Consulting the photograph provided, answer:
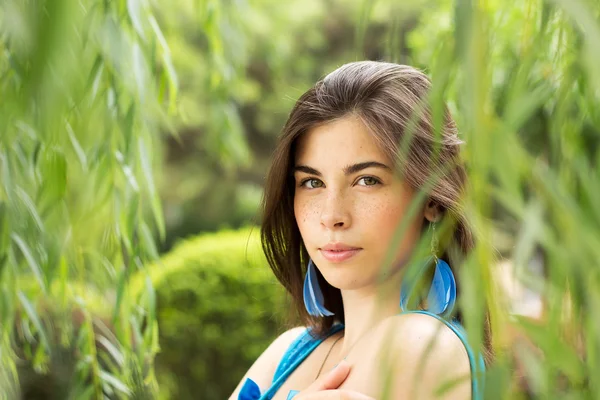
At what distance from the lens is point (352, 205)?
55.6 inches

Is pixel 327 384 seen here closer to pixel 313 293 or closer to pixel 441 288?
pixel 441 288

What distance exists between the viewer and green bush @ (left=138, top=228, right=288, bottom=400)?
159 inches

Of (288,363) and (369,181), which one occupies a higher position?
(369,181)

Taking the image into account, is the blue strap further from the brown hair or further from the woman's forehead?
the woman's forehead

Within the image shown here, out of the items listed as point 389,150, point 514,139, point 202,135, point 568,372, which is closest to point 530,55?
point 514,139

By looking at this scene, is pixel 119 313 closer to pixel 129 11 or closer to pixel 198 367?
pixel 129 11

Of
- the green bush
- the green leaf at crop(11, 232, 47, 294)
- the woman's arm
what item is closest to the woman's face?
the woman's arm

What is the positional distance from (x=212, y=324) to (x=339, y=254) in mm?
2724

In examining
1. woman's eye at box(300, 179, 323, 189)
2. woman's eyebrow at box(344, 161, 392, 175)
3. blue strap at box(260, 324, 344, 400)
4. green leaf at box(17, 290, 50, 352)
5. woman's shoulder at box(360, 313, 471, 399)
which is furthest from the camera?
green leaf at box(17, 290, 50, 352)

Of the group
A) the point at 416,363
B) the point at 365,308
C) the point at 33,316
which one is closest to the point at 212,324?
the point at 33,316

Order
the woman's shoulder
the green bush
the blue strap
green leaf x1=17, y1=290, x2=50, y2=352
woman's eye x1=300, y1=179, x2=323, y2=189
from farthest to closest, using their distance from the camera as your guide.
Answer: the green bush
green leaf x1=17, y1=290, x2=50, y2=352
the blue strap
woman's eye x1=300, y1=179, x2=323, y2=189
the woman's shoulder

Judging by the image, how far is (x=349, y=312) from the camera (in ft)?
5.18

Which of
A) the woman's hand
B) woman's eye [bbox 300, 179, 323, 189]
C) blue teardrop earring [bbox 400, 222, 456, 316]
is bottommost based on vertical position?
the woman's hand

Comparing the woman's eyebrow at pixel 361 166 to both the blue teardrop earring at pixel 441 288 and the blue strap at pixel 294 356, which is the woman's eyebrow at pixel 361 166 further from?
the blue strap at pixel 294 356
